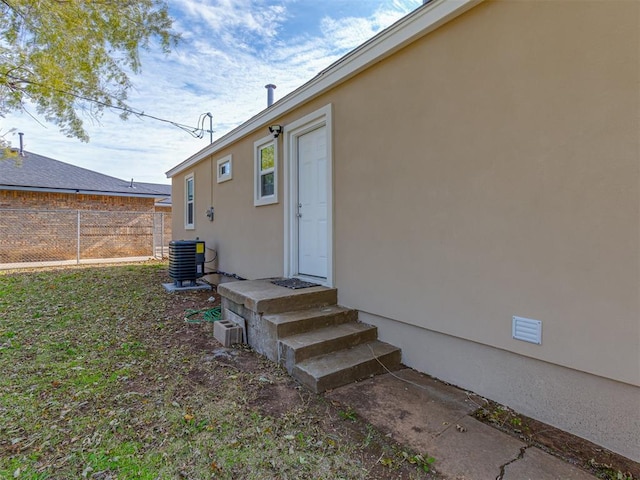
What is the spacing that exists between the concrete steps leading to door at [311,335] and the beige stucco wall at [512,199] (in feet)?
0.92

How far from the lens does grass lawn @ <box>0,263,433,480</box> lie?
1859 mm

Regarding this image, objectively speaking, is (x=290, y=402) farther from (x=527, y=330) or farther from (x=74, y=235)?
(x=74, y=235)

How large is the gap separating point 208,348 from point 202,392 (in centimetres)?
104

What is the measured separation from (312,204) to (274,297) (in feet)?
5.27

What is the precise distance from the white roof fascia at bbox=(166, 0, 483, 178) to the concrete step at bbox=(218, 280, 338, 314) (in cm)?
258

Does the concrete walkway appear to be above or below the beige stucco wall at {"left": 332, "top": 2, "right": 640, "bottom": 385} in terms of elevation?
below

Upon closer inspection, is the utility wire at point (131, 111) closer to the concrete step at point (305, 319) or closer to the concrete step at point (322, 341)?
the concrete step at point (305, 319)

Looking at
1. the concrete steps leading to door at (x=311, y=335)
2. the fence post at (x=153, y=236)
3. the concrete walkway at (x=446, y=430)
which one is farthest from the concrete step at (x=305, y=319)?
the fence post at (x=153, y=236)

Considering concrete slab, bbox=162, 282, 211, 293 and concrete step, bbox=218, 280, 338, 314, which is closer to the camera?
concrete step, bbox=218, 280, 338, 314

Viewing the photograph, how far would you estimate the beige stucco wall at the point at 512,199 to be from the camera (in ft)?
6.39

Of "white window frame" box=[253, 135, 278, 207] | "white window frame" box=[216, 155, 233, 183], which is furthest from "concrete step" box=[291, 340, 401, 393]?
"white window frame" box=[216, 155, 233, 183]

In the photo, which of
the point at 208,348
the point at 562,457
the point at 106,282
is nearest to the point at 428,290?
the point at 562,457

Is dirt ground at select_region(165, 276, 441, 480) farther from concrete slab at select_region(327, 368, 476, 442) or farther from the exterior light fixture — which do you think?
the exterior light fixture

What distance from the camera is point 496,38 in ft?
8.20
